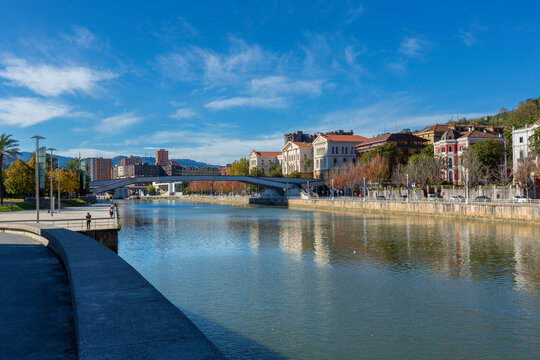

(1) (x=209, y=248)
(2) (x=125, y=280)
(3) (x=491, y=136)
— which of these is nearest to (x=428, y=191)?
(3) (x=491, y=136)

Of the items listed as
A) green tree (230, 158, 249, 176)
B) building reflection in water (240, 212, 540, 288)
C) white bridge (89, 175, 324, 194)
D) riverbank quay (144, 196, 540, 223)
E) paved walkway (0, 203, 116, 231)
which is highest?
green tree (230, 158, 249, 176)

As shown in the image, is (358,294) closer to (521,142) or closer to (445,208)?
(445,208)

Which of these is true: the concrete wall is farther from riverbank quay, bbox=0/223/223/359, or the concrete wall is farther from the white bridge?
riverbank quay, bbox=0/223/223/359

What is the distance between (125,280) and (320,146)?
5815 inches

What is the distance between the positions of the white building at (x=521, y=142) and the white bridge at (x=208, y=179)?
58.3 metres

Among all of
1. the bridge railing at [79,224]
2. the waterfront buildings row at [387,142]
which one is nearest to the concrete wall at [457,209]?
the waterfront buildings row at [387,142]

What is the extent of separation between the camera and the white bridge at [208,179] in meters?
112

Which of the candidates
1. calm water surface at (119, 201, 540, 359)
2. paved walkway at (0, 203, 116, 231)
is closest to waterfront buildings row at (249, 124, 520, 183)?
calm water surface at (119, 201, 540, 359)

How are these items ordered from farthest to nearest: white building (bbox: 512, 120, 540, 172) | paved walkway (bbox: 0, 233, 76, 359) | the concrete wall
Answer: white building (bbox: 512, 120, 540, 172), the concrete wall, paved walkway (bbox: 0, 233, 76, 359)

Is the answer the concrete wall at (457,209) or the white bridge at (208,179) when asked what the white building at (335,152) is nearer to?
the white bridge at (208,179)

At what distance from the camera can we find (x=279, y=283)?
20906mm

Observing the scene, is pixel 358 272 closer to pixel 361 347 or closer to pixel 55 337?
pixel 361 347

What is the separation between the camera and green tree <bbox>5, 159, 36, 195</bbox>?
76.2 metres

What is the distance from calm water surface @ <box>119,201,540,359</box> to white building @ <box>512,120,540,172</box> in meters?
45.1
